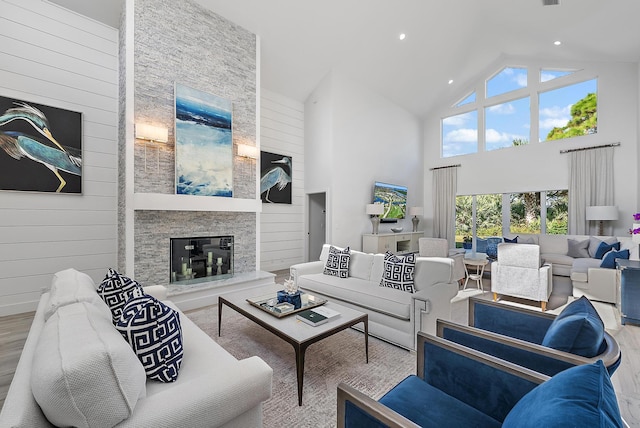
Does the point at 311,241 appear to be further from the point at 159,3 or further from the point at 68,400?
the point at 68,400

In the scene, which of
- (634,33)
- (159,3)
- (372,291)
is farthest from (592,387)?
(634,33)

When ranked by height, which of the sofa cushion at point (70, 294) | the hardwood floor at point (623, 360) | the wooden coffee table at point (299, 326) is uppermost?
the sofa cushion at point (70, 294)

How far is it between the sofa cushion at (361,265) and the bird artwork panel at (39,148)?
379 centimetres

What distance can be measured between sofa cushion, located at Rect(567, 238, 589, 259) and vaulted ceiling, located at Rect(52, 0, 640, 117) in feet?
11.6

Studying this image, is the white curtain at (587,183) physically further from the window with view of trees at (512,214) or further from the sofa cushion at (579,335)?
the sofa cushion at (579,335)

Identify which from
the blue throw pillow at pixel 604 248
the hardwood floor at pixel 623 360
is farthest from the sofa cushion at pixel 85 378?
the blue throw pillow at pixel 604 248

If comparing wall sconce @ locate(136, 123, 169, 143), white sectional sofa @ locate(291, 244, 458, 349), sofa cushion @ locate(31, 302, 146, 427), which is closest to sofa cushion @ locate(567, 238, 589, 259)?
white sectional sofa @ locate(291, 244, 458, 349)

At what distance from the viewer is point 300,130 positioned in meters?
6.36

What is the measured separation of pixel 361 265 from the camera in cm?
362

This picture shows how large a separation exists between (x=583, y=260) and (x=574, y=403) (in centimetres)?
571

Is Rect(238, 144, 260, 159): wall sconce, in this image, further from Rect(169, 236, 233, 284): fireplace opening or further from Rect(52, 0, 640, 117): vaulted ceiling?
Rect(52, 0, 640, 117): vaulted ceiling

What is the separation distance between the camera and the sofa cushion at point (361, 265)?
354 cm

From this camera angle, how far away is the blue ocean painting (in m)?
3.87

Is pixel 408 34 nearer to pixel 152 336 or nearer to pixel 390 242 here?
pixel 390 242
